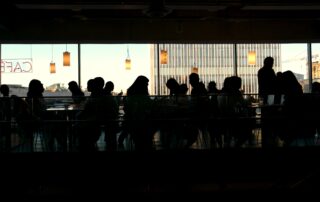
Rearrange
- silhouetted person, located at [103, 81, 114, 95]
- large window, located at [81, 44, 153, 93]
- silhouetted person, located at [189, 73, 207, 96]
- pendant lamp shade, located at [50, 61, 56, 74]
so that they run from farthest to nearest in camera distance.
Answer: large window, located at [81, 44, 153, 93]
pendant lamp shade, located at [50, 61, 56, 74]
silhouetted person, located at [189, 73, 207, 96]
silhouetted person, located at [103, 81, 114, 95]

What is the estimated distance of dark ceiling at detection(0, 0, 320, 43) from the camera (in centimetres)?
912

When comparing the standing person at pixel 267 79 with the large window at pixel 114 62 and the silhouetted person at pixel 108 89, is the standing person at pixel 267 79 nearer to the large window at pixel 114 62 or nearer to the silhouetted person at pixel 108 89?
the silhouetted person at pixel 108 89

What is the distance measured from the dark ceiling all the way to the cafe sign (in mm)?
593

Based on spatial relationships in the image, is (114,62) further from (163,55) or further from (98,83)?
(98,83)

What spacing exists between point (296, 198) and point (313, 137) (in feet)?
3.57

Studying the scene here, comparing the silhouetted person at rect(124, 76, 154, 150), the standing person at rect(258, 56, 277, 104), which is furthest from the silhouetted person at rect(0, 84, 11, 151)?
the standing person at rect(258, 56, 277, 104)

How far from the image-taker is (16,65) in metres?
10.5

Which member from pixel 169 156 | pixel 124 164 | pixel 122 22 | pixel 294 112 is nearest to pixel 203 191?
pixel 169 156

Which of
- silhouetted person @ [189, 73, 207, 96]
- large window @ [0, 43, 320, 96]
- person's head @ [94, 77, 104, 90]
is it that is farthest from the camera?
large window @ [0, 43, 320, 96]

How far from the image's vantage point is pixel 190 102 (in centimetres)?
532

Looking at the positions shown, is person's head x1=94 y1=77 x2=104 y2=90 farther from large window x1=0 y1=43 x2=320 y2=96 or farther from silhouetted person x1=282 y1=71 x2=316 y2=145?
large window x1=0 y1=43 x2=320 y2=96

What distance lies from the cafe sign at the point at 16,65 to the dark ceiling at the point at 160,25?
59 cm

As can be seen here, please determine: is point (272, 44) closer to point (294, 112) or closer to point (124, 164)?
point (294, 112)

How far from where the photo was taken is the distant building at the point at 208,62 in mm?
10797
